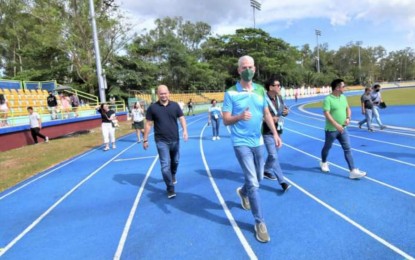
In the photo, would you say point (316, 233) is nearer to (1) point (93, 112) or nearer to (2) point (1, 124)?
(2) point (1, 124)

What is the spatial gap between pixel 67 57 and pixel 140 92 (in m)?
8.73

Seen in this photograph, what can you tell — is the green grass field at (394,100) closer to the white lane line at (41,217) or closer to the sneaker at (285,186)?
the sneaker at (285,186)

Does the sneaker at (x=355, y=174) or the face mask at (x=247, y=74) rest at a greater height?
the face mask at (x=247, y=74)

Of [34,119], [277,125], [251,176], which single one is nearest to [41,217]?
[251,176]

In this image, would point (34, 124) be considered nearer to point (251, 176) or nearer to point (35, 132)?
point (35, 132)

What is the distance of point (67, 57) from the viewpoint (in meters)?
34.6

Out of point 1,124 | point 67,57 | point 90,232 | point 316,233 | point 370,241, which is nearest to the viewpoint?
point 370,241

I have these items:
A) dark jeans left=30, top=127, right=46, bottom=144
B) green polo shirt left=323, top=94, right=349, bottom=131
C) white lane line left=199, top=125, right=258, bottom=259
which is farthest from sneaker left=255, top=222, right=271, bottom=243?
dark jeans left=30, top=127, right=46, bottom=144

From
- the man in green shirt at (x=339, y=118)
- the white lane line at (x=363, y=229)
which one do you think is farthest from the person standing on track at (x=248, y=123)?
Answer: the man in green shirt at (x=339, y=118)

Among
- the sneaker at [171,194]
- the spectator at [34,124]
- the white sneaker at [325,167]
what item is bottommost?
the sneaker at [171,194]

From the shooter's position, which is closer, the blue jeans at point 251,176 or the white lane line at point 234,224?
the white lane line at point 234,224

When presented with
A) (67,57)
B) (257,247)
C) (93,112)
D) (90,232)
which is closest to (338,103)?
(257,247)

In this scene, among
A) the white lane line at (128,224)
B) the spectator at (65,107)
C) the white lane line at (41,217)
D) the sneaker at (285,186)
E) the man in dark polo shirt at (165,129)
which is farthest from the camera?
the spectator at (65,107)

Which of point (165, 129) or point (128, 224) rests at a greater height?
point (165, 129)
